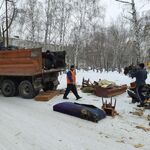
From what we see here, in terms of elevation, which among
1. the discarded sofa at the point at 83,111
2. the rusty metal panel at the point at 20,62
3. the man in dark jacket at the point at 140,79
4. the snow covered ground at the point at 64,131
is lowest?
the snow covered ground at the point at 64,131

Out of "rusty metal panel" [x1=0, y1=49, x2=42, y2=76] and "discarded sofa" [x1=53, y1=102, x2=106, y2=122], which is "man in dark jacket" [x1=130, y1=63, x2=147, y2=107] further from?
"rusty metal panel" [x1=0, y1=49, x2=42, y2=76]

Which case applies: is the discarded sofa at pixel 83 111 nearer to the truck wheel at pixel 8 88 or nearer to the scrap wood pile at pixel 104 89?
the scrap wood pile at pixel 104 89

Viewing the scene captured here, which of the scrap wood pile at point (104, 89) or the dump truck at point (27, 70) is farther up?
the dump truck at point (27, 70)

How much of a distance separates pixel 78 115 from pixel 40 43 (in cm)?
3194

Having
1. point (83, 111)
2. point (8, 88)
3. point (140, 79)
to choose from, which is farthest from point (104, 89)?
point (8, 88)

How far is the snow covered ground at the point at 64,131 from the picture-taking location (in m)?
6.06

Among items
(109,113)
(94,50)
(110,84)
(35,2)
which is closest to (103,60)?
(94,50)

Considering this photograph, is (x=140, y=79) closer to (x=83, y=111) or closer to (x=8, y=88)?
(x=83, y=111)

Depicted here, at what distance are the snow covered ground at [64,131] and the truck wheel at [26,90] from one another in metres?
2.08

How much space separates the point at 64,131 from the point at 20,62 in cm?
552

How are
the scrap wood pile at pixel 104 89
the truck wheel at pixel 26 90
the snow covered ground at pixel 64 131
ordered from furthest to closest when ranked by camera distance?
the scrap wood pile at pixel 104 89
the truck wheel at pixel 26 90
the snow covered ground at pixel 64 131

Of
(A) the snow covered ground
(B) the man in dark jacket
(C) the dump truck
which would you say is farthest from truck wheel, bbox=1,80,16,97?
(B) the man in dark jacket

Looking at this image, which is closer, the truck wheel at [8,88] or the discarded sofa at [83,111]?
the discarded sofa at [83,111]

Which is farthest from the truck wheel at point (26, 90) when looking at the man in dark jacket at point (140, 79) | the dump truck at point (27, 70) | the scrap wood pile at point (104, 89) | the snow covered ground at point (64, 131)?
the man in dark jacket at point (140, 79)
